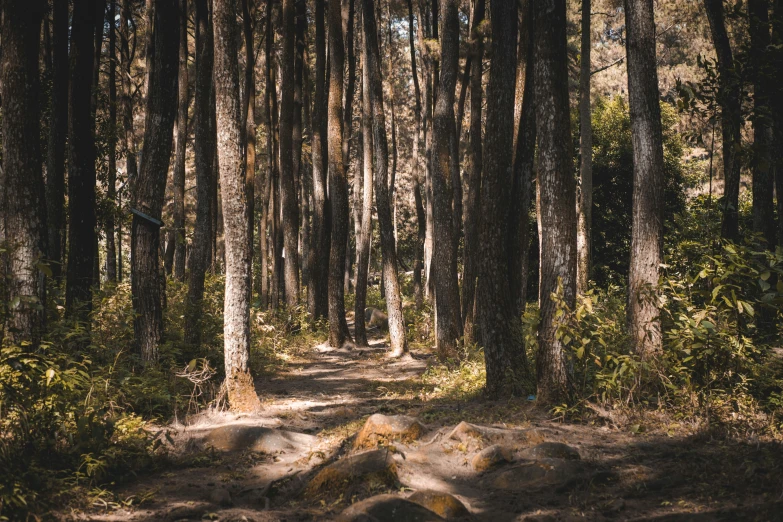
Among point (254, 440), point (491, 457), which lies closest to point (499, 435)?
point (491, 457)

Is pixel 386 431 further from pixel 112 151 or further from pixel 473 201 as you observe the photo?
pixel 112 151

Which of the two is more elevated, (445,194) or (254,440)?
(445,194)

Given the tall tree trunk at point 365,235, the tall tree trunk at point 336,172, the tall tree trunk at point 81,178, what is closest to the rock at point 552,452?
the tall tree trunk at point 81,178

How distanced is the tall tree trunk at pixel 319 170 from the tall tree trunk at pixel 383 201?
220cm

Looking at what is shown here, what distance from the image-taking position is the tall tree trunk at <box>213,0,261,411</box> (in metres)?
8.63

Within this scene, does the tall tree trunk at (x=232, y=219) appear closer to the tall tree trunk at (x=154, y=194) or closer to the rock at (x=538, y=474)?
the tall tree trunk at (x=154, y=194)

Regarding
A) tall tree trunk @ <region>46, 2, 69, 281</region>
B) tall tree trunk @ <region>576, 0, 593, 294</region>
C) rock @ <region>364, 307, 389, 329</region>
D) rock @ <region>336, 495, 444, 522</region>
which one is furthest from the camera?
rock @ <region>364, 307, 389, 329</region>

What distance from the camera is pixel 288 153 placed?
60.7ft

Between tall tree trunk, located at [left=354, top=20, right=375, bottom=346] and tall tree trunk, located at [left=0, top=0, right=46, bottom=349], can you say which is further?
tall tree trunk, located at [left=354, top=20, right=375, bottom=346]

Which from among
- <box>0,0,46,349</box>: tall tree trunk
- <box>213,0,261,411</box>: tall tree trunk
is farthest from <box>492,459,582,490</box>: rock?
<box>0,0,46,349</box>: tall tree trunk

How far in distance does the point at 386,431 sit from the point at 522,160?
18.2ft

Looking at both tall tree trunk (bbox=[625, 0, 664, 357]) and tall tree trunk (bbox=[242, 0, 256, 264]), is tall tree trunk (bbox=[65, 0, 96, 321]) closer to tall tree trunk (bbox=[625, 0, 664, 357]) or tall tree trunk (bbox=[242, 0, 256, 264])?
tall tree trunk (bbox=[242, 0, 256, 264])

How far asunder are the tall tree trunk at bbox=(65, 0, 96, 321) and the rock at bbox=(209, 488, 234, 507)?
5255mm

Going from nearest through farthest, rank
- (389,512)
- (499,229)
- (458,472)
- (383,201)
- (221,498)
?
(389,512), (221,498), (458,472), (499,229), (383,201)
